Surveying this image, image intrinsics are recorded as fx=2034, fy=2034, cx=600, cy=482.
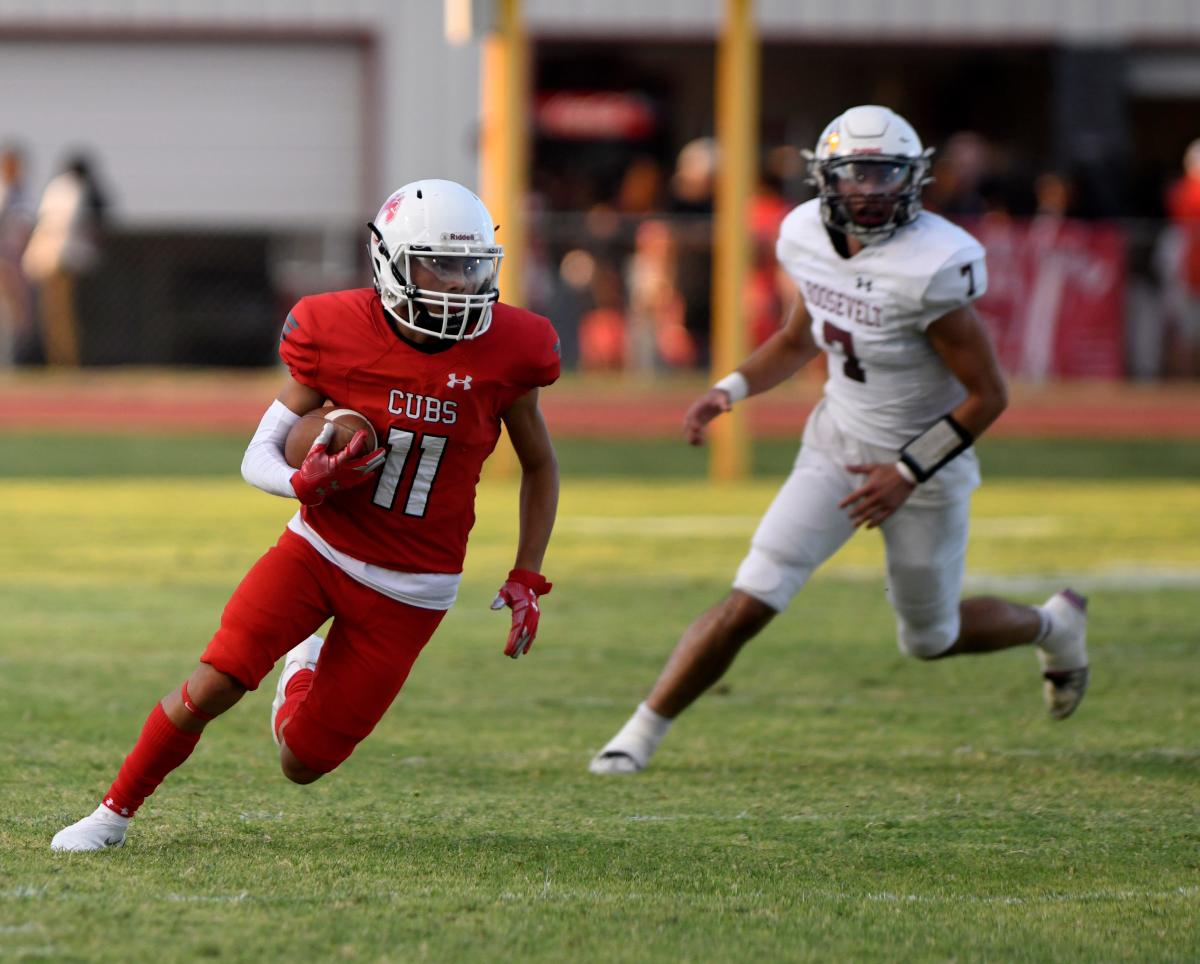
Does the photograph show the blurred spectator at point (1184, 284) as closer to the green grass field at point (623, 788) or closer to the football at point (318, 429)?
the green grass field at point (623, 788)

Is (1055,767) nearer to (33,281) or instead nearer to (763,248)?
(763,248)

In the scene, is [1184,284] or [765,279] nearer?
[765,279]

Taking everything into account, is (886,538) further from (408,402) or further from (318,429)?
(318,429)

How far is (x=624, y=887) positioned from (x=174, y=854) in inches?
38.9

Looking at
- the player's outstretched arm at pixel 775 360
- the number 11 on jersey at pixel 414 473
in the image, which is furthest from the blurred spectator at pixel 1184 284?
the number 11 on jersey at pixel 414 473

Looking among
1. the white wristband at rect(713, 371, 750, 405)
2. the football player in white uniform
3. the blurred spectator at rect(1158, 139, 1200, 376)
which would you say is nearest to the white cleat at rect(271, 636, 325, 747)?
the football player in white uniform

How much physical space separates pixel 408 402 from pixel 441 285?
11.0 inches

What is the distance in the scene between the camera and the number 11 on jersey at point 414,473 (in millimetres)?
4621

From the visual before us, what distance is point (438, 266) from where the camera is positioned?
4.55 m

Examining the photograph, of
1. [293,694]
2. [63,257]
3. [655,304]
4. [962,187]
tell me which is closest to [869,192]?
[293,694]

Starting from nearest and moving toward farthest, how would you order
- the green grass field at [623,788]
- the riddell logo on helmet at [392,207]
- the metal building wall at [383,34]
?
1. the green grass field at [623,788]
2. the riddell logo on helmet at [392,207]
3. the metal building wall at [383,34]

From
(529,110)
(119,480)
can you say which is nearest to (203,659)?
(119,480)

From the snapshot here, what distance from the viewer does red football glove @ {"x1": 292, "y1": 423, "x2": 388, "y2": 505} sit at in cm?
430

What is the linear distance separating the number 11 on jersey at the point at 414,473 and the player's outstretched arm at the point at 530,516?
20 centimetres
